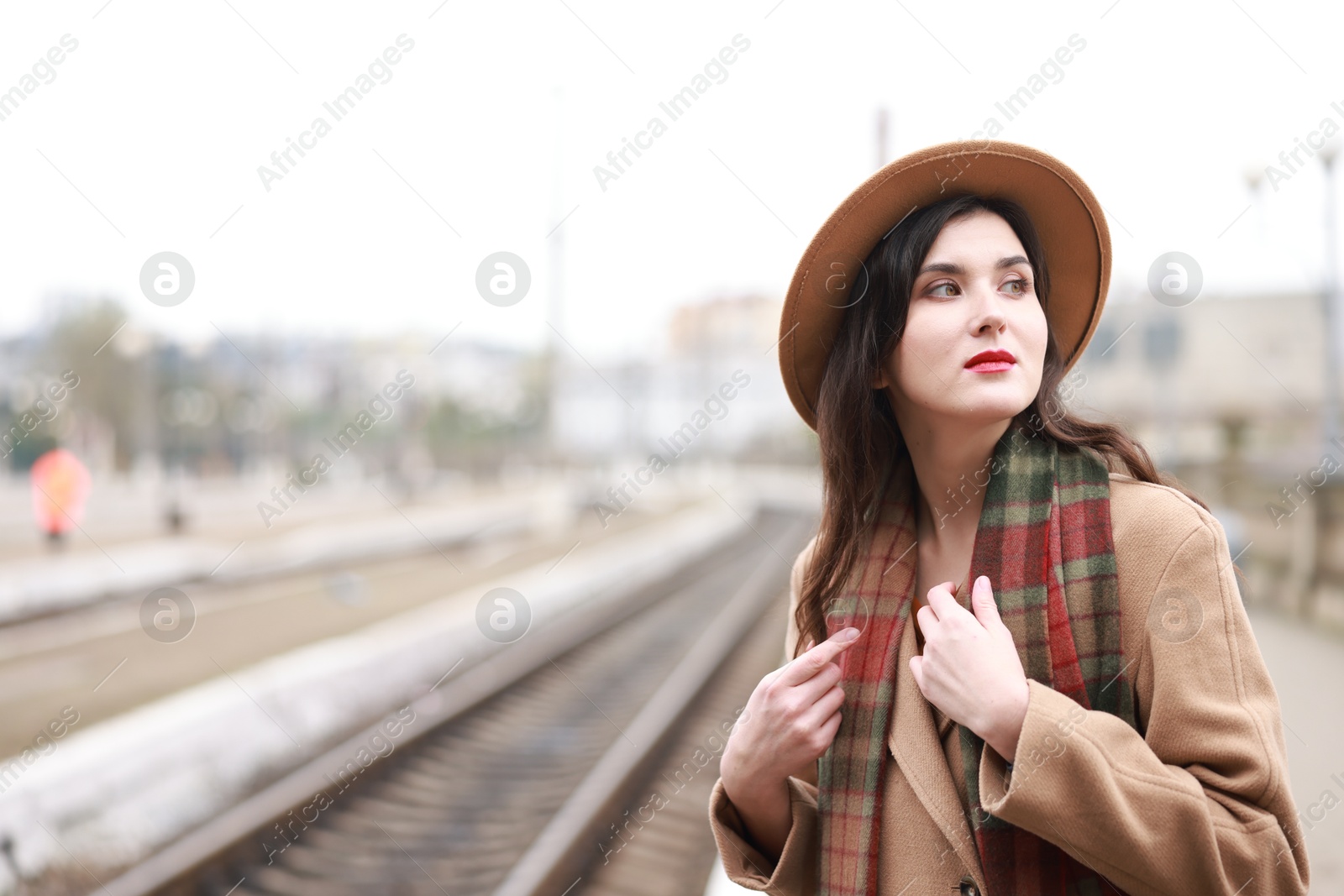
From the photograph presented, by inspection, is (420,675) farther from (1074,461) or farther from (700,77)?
(1074,461)

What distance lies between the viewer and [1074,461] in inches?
52.8

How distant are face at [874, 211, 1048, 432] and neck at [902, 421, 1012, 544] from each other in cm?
6

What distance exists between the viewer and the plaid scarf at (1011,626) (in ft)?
3.96

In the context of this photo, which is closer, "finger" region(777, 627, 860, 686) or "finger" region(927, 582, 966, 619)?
"finger" region(927, 582, 966, 619)

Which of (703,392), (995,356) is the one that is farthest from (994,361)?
(703,392)

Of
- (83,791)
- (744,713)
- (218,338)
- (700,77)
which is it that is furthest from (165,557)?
(218,338)

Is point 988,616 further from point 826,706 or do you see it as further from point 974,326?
point 974,326

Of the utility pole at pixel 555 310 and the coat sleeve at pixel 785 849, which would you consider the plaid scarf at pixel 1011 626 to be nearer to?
the coat sleeve at pixel 785 849

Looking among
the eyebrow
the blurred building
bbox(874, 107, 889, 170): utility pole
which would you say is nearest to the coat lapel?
the eyebrow

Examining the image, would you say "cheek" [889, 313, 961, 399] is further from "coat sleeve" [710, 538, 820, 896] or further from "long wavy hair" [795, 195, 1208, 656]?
"coat sleeve" [710, 538, 820, 896]

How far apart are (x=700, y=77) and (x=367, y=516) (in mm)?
25800

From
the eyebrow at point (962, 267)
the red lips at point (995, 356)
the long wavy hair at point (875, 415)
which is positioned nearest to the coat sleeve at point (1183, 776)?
the long wavy hair at point (875, 415)

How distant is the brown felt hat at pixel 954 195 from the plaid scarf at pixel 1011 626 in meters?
0.31

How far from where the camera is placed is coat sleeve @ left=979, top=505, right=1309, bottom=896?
105cm
